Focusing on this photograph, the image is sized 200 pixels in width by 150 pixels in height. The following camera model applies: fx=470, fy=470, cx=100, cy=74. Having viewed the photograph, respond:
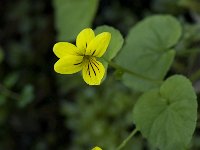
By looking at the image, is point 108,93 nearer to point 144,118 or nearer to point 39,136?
point 39,136

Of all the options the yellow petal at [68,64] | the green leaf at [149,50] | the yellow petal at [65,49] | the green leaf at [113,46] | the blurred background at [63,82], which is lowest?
the blurred background at [63,82]

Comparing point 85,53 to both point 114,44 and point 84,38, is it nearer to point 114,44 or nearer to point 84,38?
point 84,38

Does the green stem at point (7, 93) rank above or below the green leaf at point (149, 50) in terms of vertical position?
below

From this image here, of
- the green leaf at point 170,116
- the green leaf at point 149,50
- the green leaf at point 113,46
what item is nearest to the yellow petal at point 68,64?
the green leaf at point 113,46

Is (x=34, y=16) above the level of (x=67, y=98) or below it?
above

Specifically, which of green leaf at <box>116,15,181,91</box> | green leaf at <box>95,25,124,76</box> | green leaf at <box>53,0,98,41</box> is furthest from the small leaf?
green leaf at <box>53,0,98,41</box>

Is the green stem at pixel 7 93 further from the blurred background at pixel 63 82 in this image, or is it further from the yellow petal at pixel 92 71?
the yellow petal at pixel 92 71

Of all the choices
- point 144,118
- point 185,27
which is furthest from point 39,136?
point 144,118
